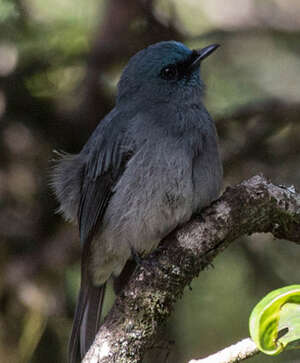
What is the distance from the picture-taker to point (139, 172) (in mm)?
3916

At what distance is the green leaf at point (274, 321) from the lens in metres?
2.27

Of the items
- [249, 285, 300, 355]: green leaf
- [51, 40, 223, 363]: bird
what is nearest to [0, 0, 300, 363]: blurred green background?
[51, 40, 223, 363]: bird

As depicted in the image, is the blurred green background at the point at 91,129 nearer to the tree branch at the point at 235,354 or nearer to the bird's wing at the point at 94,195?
the bird's wing at the point at 94,195

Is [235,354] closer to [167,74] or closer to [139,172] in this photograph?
[139,172]

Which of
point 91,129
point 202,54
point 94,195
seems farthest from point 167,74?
point 91,129

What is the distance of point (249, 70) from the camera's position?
620 cm

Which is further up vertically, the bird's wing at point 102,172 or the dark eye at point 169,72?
the dark eye at point 169,72

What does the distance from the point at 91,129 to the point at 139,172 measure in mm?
1908

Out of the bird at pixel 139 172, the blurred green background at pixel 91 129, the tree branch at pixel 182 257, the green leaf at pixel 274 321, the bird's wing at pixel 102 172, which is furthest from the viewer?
the blurred green background at pixel 91 129

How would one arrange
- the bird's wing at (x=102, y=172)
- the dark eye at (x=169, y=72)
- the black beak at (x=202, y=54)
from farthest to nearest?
the dark eye at (x=169, y=72)
the black beak at (x=202, y=54)
the bird's wing at (x=102, y=172)

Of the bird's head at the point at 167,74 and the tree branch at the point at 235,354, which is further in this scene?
the bird's head at the point at 167,74

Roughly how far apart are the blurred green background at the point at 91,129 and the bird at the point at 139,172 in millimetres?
909

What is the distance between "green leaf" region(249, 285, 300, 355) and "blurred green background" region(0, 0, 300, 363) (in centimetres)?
271

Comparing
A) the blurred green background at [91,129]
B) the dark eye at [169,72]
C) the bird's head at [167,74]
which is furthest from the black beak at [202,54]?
the blurred green background at [91,129]
